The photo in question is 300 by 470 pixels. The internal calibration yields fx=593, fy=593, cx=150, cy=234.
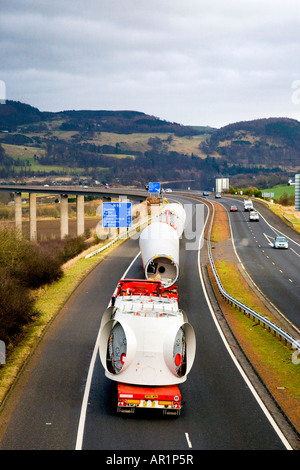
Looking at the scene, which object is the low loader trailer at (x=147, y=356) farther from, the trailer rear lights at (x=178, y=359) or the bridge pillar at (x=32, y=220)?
the bridge pillar at (x=32, y=220)

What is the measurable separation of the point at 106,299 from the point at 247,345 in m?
10.1

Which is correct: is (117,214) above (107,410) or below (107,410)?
above

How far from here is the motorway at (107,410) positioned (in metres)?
15.1

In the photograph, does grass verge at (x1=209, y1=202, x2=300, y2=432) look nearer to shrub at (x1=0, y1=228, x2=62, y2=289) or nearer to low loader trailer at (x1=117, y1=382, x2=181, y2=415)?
low loader trailer at (x1=117, y1=382, x2=181, y2=415)

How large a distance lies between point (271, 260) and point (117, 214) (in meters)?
14.6

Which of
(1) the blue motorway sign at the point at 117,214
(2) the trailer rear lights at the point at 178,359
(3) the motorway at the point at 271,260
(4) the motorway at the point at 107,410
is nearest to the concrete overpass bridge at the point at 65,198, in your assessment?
(3) the motorway at the point at 271,260

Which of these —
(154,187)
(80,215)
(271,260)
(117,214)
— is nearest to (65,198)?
(80,215)

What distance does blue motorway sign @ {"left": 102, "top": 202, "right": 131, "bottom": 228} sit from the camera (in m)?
54.4

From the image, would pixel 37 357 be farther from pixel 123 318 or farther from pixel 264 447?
pixel 264 447

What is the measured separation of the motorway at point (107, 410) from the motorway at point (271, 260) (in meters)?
9.51

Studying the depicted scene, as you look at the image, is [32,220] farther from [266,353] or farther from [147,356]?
[147,356]

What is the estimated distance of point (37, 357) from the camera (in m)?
22.7

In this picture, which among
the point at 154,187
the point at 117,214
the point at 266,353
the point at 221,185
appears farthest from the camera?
the point at 221,185

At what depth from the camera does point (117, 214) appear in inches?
2146
